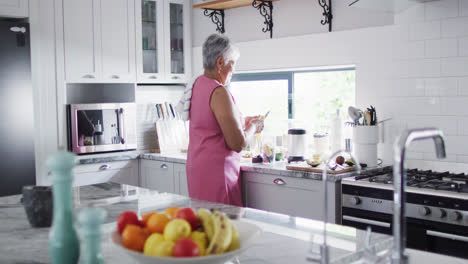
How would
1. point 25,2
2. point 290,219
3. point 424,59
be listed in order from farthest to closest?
point 25,2 < point 424,59 < point 290,219

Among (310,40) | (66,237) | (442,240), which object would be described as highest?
(310,40)

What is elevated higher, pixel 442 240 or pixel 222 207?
pixel 222 207

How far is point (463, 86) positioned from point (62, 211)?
9.07 feet

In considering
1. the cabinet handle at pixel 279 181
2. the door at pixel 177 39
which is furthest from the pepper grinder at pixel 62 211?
the door at pixel 177 39

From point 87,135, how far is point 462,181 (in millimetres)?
2968

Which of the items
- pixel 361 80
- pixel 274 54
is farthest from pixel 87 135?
pixel 361 80

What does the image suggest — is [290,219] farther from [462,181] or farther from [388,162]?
[388,162]

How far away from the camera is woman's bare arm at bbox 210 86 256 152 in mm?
3018

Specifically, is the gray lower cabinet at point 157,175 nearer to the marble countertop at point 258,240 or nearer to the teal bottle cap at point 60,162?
the marble countertop at point 258,240

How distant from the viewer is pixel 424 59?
3.38m

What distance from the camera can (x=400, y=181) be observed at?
112cm

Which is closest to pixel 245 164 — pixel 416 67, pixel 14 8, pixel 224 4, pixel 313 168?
pixel 313 168

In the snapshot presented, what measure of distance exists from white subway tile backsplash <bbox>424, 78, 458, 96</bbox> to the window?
0.72 metres

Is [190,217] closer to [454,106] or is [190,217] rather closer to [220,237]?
[220,237]
